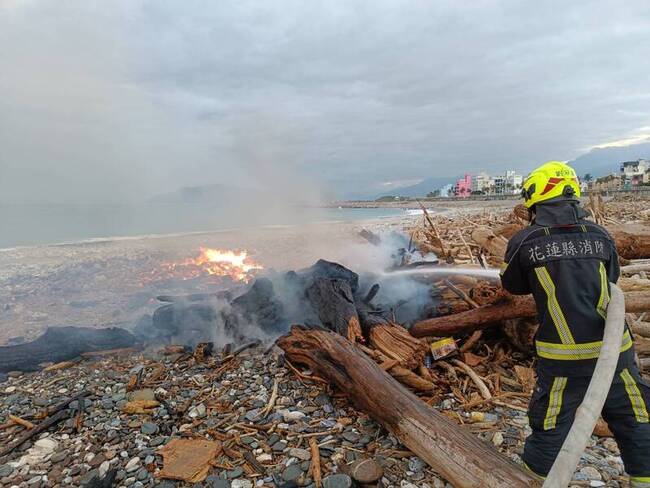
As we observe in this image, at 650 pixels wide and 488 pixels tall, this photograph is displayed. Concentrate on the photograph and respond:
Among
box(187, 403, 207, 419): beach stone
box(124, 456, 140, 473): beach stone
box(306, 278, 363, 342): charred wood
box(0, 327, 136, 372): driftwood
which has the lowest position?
box(124, 456, 140, 473): beach stone

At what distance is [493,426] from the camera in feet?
13.2

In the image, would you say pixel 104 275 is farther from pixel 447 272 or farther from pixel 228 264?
pixel 447 272

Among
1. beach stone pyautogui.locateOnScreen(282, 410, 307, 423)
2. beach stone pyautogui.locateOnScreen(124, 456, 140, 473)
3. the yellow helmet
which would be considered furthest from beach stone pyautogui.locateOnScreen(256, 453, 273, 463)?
the yellow helmet

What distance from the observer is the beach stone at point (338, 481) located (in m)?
3.24

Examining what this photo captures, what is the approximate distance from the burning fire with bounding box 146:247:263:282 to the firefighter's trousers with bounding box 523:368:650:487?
397 inches

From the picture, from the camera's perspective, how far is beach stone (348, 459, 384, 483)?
329 centimetres

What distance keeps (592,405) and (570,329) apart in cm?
71

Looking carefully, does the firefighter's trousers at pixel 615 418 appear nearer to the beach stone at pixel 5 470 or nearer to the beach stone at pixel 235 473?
the beach stone at pixel 235 473

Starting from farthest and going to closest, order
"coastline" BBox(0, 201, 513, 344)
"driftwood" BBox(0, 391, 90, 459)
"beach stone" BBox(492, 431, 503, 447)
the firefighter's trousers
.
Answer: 1. "coastline" BBox(0, 201, 513, 344)
2. "driftwood" BBox(0, 391, 90, 459)
3. "beach stone" BBox(492, 431, 503, 447)
4. the firefighter's trousers

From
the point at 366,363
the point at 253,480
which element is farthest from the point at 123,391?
the point at 366,363

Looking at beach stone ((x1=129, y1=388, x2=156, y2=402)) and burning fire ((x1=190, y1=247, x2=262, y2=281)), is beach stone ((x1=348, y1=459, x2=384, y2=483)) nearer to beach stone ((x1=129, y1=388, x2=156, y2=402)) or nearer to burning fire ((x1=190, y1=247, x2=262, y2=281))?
beach stone ((x1=129, y1=388, x2=156, y2=402))

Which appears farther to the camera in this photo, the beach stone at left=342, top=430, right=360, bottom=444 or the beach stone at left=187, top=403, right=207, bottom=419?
A: the beach stone at left=187, top=403, right=207, bottom=419

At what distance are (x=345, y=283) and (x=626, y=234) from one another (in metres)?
5.50

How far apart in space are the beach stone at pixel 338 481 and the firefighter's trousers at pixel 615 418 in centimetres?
148
